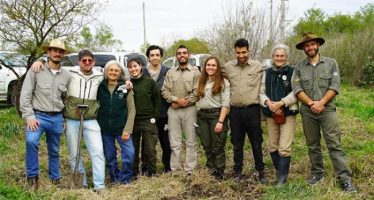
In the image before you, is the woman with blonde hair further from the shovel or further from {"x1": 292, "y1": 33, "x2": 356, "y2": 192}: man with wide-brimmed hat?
the shovel

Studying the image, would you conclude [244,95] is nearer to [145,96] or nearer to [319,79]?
[319,79]

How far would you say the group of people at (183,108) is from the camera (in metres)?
5.04

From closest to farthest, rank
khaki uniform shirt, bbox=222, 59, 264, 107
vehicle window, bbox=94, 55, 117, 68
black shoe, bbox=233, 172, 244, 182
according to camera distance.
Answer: khaki uniform shirt, bbox=222, 59, 264, 107 < black shoe, bbox=233, 172, 244, 182 < vehicle window, bbox=94, 55, 117, 68

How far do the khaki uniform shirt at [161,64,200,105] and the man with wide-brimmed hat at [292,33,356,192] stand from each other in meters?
1.27

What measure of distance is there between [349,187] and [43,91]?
373 centimetres

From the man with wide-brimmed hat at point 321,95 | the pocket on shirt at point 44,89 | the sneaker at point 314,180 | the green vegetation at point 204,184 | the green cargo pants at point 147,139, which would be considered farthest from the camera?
the green cargo pants at point 147,139

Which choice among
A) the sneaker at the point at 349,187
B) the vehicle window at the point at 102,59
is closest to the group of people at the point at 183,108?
the sneaker at the point at 349,187

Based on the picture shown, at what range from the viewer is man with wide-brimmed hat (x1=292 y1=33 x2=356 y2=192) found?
4.95 m

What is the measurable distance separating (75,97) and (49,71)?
0.44 meters

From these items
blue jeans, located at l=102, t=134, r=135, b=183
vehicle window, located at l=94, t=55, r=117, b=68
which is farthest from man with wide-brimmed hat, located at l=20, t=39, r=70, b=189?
vehicle window, located at l=94, t=55, r=117, b=68

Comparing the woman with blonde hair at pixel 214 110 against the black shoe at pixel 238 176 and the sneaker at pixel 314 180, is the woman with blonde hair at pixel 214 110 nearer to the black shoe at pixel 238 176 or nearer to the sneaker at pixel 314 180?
the black shoe at pixel 238 176

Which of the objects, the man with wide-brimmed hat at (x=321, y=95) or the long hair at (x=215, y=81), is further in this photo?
the long hair at (x=215, y=81)

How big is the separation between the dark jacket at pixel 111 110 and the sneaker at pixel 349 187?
2746 mm

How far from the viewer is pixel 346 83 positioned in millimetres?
17734
